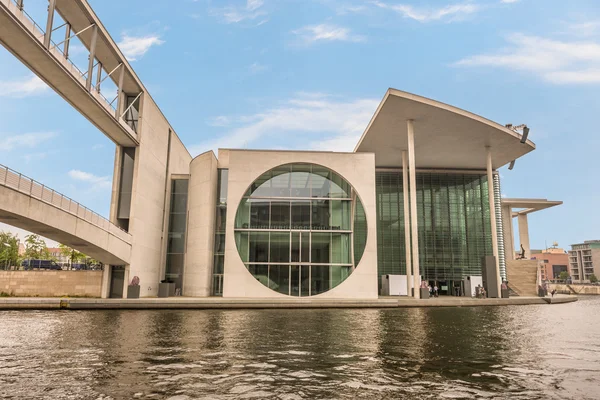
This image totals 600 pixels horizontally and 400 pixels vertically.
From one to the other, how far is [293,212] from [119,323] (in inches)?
648

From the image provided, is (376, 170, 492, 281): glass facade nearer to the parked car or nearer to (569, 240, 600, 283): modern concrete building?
the parked car

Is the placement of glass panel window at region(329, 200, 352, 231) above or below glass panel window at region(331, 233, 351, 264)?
above

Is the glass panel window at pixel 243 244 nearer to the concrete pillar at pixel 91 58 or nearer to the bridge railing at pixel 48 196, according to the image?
the bridge railing at pixel 48 196

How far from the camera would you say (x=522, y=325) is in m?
17.4

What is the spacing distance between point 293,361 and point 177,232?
2638 cm

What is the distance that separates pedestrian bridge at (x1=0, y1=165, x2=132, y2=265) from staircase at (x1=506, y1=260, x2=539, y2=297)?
33.4 meters

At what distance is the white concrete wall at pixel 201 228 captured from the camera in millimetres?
31469

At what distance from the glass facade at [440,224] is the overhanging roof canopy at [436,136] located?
206 cm

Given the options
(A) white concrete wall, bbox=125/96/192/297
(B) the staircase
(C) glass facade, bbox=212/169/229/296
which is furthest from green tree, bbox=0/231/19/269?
(B) the staircase

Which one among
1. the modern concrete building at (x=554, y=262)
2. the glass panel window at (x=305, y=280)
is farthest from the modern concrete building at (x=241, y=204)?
the modern concrete building at (x=554, y=262)

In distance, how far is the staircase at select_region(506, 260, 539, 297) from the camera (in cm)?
3978

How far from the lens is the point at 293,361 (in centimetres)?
980

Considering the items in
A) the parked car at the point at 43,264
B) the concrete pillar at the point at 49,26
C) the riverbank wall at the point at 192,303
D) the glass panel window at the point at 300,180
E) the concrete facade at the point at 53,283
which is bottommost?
the riverbank wall at the point at 192,303

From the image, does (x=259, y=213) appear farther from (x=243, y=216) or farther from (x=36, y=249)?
(x=36, y=249)
